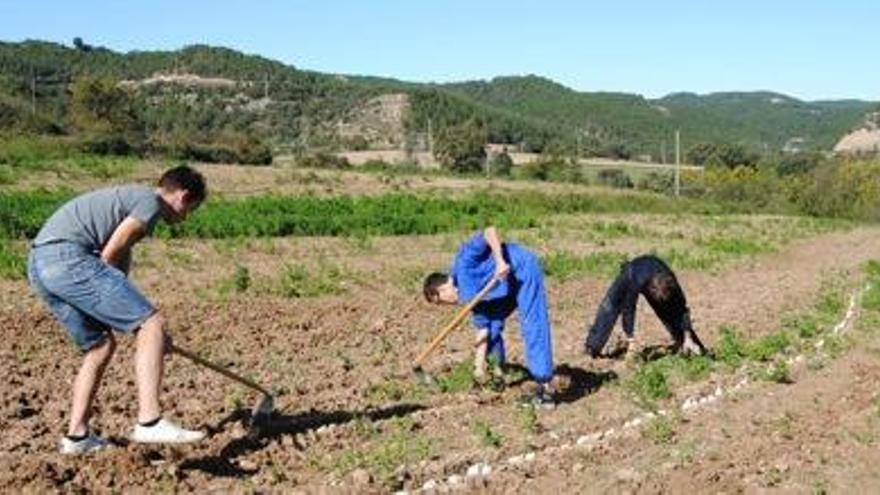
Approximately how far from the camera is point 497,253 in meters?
8.45

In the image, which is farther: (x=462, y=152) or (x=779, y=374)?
(x=462, y=152)

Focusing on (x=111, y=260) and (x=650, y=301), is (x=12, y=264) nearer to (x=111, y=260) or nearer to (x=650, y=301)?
(x=650, y=301)

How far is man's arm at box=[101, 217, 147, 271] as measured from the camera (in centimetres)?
645

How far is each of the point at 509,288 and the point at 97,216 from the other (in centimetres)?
327

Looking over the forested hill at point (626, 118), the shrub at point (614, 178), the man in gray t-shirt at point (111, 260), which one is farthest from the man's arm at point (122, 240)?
the forested hill at point (626, 118)

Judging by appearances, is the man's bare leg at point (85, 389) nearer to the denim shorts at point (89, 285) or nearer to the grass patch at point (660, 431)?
the denim shorts at point (89, 285)

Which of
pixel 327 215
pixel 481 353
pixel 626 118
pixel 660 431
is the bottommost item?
pixel 626 118

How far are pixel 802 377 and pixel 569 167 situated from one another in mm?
→ 60921

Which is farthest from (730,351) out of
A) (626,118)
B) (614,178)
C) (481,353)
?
(626,118)

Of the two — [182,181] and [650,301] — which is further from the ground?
[182,181]

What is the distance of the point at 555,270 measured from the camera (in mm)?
19234

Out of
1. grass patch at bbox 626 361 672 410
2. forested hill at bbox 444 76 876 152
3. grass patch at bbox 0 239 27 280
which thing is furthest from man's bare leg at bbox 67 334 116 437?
forested hill at bbox 444 76 876 152

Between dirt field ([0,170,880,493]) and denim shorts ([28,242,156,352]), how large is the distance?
786 millimetres

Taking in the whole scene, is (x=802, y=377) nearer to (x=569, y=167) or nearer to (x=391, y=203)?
(x=391, y=203)
